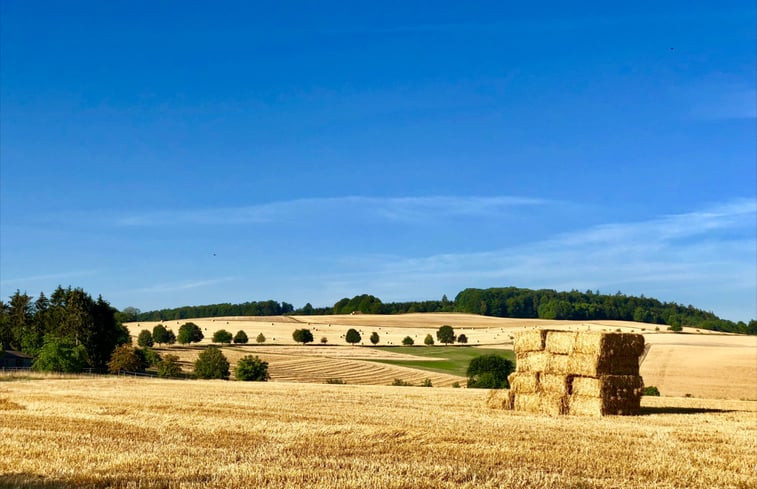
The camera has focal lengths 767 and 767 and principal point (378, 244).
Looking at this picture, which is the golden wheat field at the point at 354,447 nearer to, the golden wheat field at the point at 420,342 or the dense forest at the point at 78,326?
the golden wheat field at the point at 420,342

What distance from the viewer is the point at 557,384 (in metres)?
24.1

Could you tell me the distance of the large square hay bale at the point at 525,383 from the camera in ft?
80.6

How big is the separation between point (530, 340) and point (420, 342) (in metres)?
85.2

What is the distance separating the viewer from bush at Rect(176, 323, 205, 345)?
102125 millimetres

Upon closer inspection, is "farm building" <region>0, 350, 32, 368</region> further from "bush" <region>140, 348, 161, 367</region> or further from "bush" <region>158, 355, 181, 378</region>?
"bush" <region>158, 355, 181, 378</region>

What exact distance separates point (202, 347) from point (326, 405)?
7833 cm

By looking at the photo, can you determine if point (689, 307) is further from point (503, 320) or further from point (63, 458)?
point (63, 458)

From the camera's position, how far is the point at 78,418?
19.7 meters

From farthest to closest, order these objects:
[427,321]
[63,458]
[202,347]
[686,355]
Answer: [427,321] < [202,347] < [686,355] < [63,458]

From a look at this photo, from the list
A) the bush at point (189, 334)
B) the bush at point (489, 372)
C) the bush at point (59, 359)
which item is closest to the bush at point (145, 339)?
the bush at point (189, 334)

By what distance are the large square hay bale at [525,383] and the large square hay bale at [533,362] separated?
0.61ft

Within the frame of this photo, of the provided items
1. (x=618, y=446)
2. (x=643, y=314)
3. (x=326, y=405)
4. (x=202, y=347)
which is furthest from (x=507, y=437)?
(x=643, y=314)

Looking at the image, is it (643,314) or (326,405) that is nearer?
(326,405)

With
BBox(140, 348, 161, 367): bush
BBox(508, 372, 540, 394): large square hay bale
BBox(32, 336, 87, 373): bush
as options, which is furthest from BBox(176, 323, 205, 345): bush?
BBox(508, 372, 540, 394): large square hay bale
